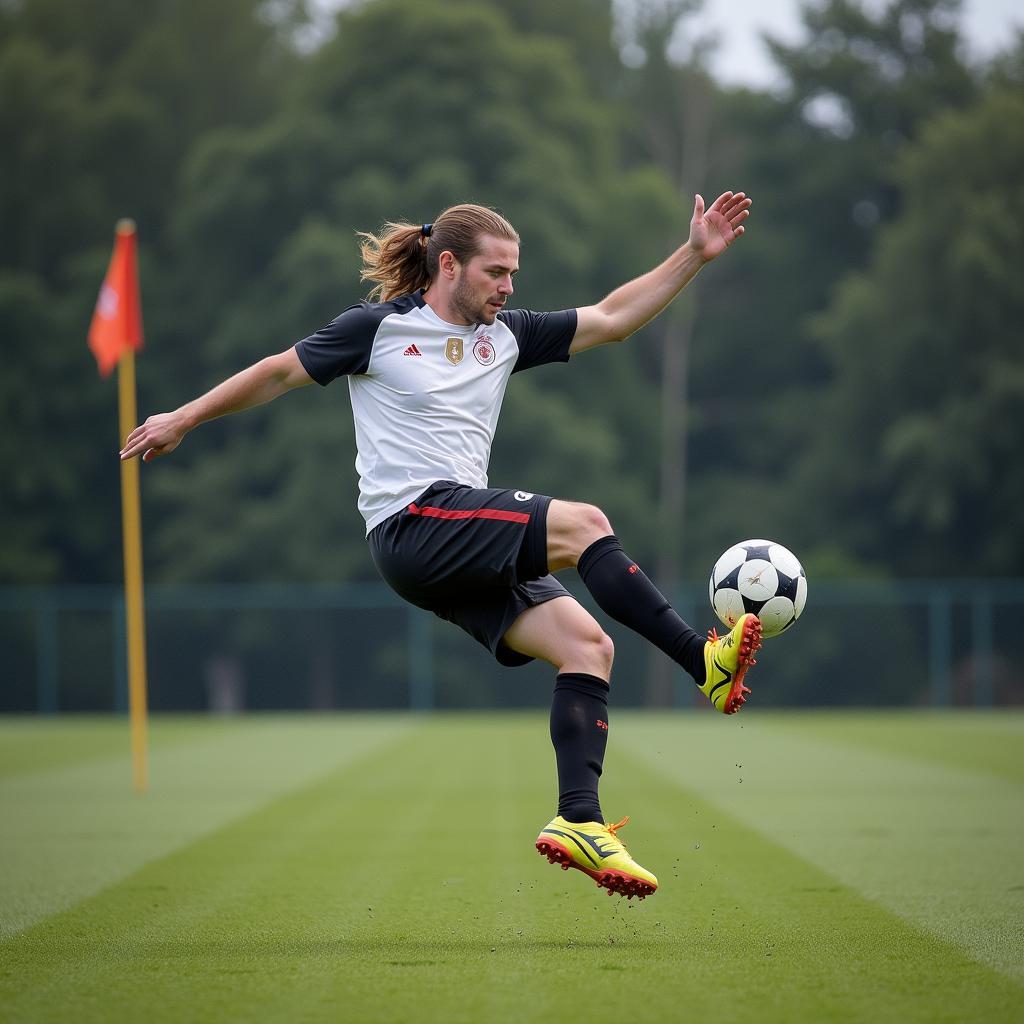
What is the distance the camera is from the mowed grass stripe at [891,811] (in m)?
6.18

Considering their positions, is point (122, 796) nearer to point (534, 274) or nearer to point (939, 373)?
point (534, 274)

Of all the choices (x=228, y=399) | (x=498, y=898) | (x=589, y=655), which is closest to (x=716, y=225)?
(x=589, y=655)

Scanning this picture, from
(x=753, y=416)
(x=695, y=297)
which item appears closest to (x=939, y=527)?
(x=753, y=416)

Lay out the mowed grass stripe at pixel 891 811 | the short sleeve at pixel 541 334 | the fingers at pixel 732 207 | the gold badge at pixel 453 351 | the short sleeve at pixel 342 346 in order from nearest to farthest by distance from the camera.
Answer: the short sleeve at pixel 342 346, the gold badge at pixel 453 351, the short sleeve at pixel 541 334, the fingers at pixel 732 207, the mowed grass stripe at pixel 891 811

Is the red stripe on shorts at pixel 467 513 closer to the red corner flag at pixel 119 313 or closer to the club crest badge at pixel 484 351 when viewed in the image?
the club crest badge at pixel 484 351

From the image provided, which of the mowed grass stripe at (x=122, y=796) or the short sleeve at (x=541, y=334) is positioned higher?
the short sleeve at (x=541, y=334)

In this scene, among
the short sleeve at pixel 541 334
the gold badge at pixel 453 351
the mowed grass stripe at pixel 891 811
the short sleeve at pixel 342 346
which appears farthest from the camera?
the mowed grass stripe at pixel 891 811

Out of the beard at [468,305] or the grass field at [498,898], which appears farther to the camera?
the beard at [468,305]

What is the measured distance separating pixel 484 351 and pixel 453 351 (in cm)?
12

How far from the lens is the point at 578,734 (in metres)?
5.39

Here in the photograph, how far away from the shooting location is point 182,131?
133 ft

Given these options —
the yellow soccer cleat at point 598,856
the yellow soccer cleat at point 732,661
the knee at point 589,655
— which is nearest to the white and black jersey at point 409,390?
the knee at point 589,655

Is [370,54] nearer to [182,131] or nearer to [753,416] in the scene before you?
[182,131]

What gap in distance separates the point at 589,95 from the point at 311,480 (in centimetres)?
1496
